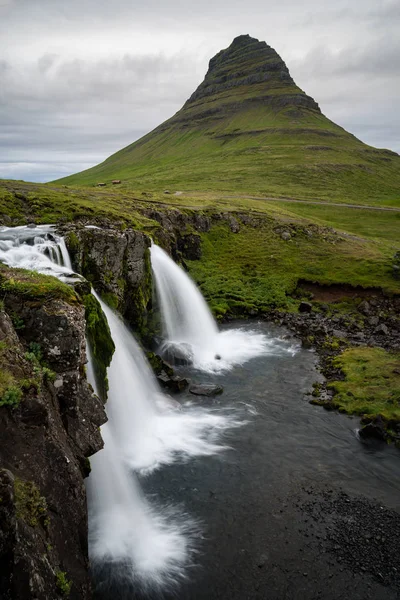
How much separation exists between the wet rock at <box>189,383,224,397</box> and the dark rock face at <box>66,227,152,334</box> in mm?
7807

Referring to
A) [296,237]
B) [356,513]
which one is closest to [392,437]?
[356,513]

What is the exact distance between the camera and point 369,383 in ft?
86.9

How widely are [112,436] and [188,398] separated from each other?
291 inches

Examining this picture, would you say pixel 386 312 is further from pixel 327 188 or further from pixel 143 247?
pixel 327 188

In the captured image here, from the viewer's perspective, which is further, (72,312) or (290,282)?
(290,282)

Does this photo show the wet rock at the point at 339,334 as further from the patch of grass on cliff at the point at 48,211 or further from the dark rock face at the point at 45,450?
the dark rock face at the point at 45,450

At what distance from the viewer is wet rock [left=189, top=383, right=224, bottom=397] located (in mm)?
26359

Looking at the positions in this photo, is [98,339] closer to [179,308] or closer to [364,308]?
[179,308]

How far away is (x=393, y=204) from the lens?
105625 mm

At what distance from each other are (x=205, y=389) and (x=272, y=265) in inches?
1191

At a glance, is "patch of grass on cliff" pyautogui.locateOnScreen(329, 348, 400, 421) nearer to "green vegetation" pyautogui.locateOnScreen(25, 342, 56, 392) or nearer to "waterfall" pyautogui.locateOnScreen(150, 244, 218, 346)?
"waterfall" pyautogui.locateOnScreen(150, 244, 218, 346)

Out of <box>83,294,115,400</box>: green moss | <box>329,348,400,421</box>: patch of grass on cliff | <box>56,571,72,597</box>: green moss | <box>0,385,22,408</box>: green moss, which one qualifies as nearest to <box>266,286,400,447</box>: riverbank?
<box>329,348,400,421</box>: patch of grass on cliff

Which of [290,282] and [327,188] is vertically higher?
[327,188]

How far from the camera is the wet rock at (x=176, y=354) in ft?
101
